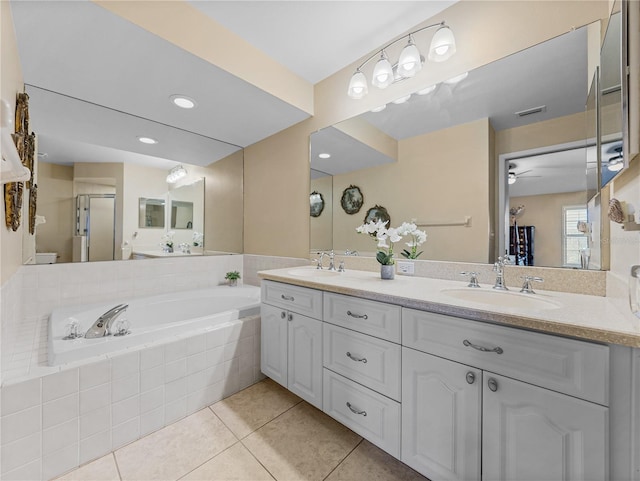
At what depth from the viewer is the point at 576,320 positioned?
813 millimetres

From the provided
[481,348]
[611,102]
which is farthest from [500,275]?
[611,102]

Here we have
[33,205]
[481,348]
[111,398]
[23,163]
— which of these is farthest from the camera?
[33,205]

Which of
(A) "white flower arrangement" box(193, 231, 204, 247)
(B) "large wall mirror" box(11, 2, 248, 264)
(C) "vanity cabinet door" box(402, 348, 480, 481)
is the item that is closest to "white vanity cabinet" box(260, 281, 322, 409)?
(C) "vanity cabinet door" box(402, 348, 480, 481)

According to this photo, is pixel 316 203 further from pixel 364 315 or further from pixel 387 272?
pixel 364 315

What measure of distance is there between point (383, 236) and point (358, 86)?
112cm

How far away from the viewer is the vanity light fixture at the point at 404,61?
152 centimetres

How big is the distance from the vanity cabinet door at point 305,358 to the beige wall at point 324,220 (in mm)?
784

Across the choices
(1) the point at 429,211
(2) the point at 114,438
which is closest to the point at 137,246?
(2) the point at 114,438

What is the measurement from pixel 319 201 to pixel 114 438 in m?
1.97

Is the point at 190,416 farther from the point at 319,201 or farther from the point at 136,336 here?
the point at 319,201

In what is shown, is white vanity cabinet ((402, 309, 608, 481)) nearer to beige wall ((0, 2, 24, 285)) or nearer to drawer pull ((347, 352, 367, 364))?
drawer pull ((347, 352, 367, 364))

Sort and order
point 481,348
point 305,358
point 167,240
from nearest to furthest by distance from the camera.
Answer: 1. point 481,348
2. point 305,358
3. point 167,240

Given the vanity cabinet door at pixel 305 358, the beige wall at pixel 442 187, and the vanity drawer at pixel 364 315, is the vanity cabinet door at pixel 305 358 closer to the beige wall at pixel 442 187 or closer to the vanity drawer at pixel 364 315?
the vanity drawer at pixel 364 315

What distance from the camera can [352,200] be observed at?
2.14 metres
